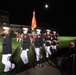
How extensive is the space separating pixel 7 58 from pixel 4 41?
86 centimetres

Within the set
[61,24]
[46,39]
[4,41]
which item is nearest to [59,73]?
[4,41]

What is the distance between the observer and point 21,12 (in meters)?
90.8

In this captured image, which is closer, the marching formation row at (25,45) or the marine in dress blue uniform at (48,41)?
the marching formation row at (25,45)

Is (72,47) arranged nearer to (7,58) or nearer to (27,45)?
(7,58)

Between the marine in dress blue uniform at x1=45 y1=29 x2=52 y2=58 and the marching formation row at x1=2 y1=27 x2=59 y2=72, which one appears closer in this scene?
the marching formation row at x1=2 y1=27 x2=59 y2=72

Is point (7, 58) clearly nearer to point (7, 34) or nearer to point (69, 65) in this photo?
point (7, 34)

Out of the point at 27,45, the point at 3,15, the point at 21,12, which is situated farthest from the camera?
the point at 21,12

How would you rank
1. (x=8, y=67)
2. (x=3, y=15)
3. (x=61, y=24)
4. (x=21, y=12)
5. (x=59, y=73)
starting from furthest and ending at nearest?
(x=61, y=24)
(x=21, y=12)
(x=3, y=15)
(x=8, y=67)
(x=59, y=73)

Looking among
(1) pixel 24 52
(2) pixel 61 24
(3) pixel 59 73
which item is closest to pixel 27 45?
(1) pixel 24 52

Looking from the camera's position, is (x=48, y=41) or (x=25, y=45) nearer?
(x=25, y=45)

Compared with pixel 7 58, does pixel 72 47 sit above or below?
above

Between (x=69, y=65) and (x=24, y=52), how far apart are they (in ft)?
18.3

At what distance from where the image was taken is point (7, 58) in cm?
1105

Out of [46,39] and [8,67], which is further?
[46,39]
